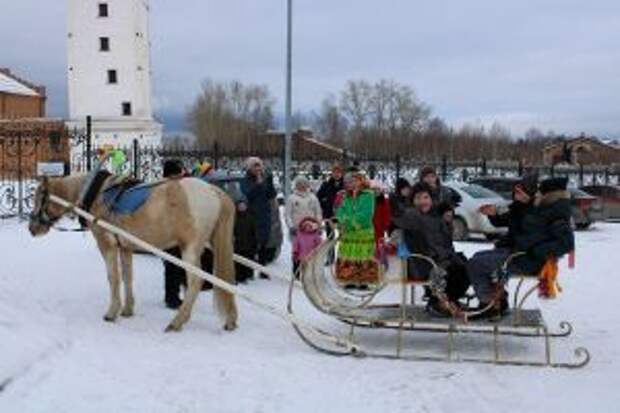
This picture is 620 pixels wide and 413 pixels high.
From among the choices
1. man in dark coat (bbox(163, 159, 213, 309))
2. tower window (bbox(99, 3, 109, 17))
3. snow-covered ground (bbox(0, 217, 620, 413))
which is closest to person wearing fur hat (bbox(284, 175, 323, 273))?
snow-covered ground (bbox(0, 217, 620, 413))

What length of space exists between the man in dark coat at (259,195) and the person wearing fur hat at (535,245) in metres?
5.27

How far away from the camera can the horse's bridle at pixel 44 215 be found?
33.3 feet

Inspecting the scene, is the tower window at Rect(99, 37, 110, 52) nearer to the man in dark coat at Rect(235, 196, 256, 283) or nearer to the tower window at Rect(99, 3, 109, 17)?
the tower window at Rect(99, 3, 109, 17)

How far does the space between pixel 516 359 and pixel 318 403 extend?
234 centimetres

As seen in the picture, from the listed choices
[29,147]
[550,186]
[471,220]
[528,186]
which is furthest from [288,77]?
[29,147]

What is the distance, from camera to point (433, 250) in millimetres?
8633

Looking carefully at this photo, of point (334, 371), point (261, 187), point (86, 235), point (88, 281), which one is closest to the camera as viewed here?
point (334, 371)

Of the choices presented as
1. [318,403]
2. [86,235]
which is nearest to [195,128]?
[86,235]

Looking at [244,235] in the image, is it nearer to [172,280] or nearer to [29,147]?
[172,280]

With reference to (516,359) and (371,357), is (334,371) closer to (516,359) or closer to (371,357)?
(371,357)

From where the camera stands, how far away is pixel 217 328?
374 inches

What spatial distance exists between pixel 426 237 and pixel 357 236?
259cm

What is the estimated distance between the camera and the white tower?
5459 cm

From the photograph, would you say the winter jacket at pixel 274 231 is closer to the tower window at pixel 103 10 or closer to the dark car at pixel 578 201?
the dark car at pixel 578 201
